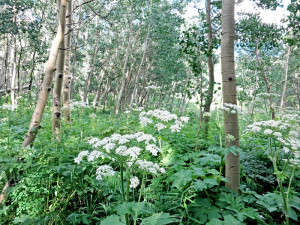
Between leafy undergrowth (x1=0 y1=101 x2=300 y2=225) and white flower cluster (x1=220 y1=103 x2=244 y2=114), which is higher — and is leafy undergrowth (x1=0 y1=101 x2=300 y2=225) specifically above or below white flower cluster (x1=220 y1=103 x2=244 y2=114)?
below

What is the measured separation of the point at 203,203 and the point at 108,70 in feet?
70.6

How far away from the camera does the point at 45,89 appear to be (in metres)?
3.39

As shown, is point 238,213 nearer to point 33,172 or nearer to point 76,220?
point 76,220

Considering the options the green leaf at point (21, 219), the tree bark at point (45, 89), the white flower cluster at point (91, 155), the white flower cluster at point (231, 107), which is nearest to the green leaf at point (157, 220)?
the white flower cluster at point (91, 155)

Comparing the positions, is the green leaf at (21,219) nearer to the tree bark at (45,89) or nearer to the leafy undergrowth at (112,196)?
the leafy undergrowth at (112,196)

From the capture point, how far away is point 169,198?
249 cm

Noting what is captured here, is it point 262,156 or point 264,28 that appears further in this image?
point 264,28

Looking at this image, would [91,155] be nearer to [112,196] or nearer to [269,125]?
[112,196]

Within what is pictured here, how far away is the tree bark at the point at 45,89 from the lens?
3.09 meters

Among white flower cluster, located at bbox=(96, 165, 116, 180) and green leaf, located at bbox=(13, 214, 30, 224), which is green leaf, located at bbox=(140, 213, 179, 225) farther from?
green leaf, located at bbox=(13, 214, 30, 224)

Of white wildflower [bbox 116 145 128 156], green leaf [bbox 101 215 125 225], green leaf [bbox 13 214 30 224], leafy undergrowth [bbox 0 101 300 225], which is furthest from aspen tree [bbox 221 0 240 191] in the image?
green leaf [bbox 13 214 30 224]

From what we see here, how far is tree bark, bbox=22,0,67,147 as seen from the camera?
3090mm

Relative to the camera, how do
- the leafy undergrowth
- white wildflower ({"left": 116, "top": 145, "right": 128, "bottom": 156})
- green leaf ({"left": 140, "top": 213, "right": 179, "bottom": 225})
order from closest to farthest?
1. green leaf ({"left": 140, "top": 213, "right": 179, "bottom": 225})
2. white wildflower ({"left": 116, "top": 145, "right": 128, "bottom": 156})
3. the leafy undergrowth

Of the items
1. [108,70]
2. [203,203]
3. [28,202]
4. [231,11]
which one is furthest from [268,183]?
[108,70]
